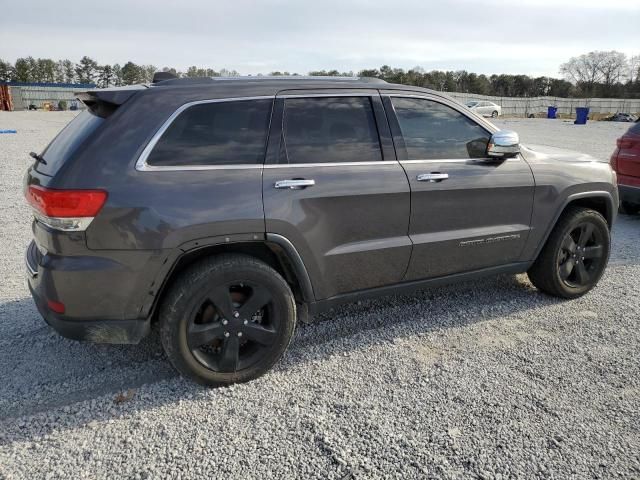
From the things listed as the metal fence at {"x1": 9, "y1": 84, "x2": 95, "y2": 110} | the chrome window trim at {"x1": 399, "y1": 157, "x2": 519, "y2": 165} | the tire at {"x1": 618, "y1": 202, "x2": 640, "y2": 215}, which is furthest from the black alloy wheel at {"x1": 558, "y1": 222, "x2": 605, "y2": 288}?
the metal fence at {"x1": 9, "y1": 84, "x2": 95, "y2": 110}

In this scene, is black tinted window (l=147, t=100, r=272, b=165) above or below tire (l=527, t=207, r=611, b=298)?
above

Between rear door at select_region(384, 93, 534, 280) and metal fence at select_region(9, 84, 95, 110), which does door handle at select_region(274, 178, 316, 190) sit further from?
metal fence at select_region(9, 84, 95, 110)

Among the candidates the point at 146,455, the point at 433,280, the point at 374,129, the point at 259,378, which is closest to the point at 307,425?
the point at 259,378

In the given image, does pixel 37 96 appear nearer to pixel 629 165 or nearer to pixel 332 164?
pixel 629 165

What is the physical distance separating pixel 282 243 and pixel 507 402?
1614 millimetres

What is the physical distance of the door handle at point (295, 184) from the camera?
3.00 meters

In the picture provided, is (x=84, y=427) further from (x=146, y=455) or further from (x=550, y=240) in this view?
(x=550, y=240)

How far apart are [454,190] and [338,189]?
96 cm

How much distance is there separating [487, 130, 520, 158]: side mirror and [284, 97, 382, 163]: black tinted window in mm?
919

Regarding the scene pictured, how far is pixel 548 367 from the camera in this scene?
3311 millimetres

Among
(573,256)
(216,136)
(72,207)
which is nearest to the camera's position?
(72,207)

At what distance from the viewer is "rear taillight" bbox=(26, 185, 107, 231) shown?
2.59m

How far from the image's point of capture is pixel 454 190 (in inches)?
142

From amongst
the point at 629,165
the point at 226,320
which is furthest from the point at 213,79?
the point at 629,165
